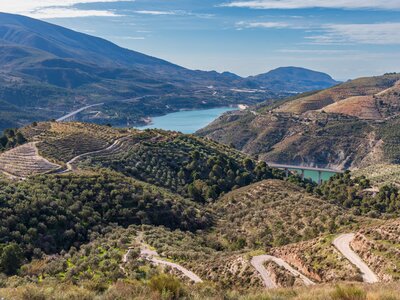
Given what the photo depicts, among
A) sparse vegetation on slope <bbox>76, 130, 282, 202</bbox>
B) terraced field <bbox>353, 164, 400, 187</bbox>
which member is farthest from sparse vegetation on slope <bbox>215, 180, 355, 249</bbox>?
terraced field <bbox>353, 164, 400, 187</bbox>

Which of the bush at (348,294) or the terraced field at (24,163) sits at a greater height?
the bush at (348,294)

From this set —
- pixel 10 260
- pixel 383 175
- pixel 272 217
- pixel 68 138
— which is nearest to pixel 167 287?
pixel 10 260

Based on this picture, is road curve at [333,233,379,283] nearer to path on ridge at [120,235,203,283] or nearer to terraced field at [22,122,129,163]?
path on ridge at [120,235,203,283]

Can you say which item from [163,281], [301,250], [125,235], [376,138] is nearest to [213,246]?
[125,235]

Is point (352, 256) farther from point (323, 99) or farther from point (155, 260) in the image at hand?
point (323, 99)

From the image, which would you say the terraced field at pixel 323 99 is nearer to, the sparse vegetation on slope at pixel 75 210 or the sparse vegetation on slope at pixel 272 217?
the sparse vegetation on slope at pixel 272 217

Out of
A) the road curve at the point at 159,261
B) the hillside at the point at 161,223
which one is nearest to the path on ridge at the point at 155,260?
the road curve at the point at 159,261
